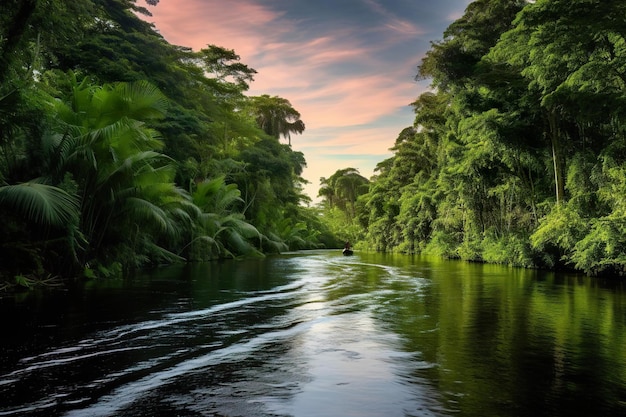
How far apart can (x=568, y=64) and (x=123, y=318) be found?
55.0ft

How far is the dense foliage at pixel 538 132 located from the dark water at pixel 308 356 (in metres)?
7.30

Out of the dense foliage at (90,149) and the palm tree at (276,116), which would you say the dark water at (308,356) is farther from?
the palm tree at (276,116)

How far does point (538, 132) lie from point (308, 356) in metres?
20.8

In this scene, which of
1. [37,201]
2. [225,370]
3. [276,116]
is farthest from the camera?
[276,116]

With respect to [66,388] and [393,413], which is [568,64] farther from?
[66,388]

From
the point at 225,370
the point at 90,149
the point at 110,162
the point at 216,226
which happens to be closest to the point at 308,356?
the point at 225,370

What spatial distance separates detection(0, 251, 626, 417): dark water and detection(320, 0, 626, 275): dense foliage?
7302 millimetres

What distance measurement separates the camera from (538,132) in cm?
2305

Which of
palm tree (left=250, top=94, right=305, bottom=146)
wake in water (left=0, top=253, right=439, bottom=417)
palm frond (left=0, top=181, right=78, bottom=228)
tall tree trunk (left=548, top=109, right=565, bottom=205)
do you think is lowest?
wake in water (left=0, top=253, right=439, bottom=417)

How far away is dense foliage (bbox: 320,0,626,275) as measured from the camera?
628 inches

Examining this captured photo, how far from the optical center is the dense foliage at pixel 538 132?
15.9 metres

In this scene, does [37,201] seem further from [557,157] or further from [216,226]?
[557,157]

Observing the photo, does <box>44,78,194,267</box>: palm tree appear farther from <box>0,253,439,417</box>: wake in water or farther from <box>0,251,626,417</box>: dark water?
<box>0,253,439,417</box>: wake in water

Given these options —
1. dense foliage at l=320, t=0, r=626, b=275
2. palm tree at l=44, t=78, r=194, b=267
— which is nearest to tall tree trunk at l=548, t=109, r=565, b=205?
dense foliage at l=320, t=0, r=626, b=275
